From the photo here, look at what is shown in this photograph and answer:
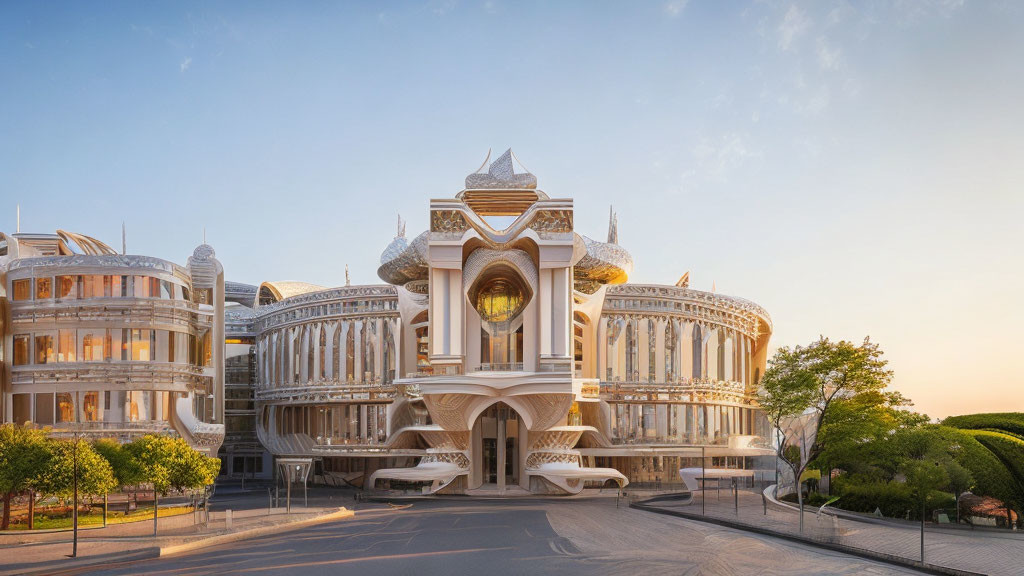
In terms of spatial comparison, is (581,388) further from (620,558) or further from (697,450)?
(620,558)

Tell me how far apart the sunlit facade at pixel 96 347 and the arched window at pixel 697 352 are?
35.4 metres

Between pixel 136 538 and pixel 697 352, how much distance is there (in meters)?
45.1

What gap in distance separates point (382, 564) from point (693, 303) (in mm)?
45194

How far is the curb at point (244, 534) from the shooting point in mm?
29141

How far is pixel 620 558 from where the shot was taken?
27812 mm

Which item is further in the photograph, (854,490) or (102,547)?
(854,490)

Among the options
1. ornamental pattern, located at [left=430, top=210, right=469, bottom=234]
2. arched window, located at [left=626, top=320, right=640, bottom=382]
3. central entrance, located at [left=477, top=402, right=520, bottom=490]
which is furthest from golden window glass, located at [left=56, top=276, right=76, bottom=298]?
arched window, located at [left=626, top=320, right=640, bottom=382]

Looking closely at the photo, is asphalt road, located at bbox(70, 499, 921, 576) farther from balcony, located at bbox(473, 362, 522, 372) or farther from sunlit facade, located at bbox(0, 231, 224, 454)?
balcony, located at bbox(473, 362, 522, 372)

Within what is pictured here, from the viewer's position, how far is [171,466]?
37.1 m

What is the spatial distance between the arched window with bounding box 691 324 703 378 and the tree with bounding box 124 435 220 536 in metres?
39.0

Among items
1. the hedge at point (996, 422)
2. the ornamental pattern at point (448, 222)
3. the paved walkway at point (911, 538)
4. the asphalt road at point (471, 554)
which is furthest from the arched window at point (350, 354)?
the hedge at point (996, 422)

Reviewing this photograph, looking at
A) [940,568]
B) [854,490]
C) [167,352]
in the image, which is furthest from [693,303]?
[940,568]

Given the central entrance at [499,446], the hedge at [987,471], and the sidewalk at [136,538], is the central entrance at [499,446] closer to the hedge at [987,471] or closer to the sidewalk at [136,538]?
the sidewalk at [136,538]

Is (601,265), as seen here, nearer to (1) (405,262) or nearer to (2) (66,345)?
(1) (405,262)
